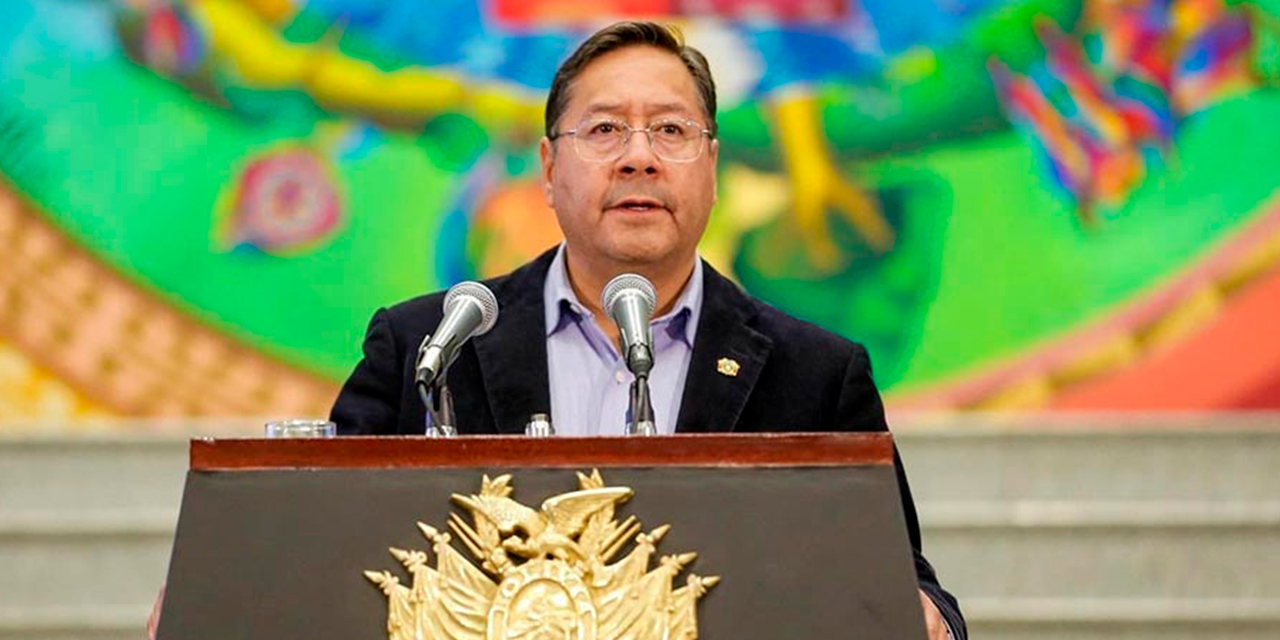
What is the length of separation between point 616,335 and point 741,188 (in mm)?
1831

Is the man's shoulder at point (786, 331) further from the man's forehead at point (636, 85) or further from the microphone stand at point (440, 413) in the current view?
the microphone stand at point (440, 413)

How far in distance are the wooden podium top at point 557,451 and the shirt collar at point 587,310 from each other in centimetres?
79

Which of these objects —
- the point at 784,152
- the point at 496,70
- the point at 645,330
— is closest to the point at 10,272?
the point at 496,70

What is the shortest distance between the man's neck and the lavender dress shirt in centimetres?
1

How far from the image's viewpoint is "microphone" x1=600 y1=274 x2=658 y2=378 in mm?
2150

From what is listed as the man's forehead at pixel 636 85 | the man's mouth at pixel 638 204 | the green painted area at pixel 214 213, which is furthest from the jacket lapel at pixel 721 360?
the green painted area at pixel 214 213

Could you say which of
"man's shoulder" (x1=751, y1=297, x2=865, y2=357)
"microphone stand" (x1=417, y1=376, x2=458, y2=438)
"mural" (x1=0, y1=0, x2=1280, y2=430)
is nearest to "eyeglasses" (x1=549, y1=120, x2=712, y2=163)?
"man's shoulder" (x1=751, y1=297, x2=865, y2=357)

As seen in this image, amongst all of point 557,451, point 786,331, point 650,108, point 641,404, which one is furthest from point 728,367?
point 557,451

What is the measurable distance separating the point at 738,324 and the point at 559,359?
0.25 meters

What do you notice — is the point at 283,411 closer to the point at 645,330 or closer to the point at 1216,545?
the point at 1216,545

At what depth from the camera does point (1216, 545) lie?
4.38 m

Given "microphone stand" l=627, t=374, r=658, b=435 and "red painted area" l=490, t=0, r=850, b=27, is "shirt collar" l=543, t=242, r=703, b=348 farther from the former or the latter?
"red painted area" l=490, t=0, r=850, b=27

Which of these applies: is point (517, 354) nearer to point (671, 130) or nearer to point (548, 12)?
point (671, 130)

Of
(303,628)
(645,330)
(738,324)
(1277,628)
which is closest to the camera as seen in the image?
(303,628)
